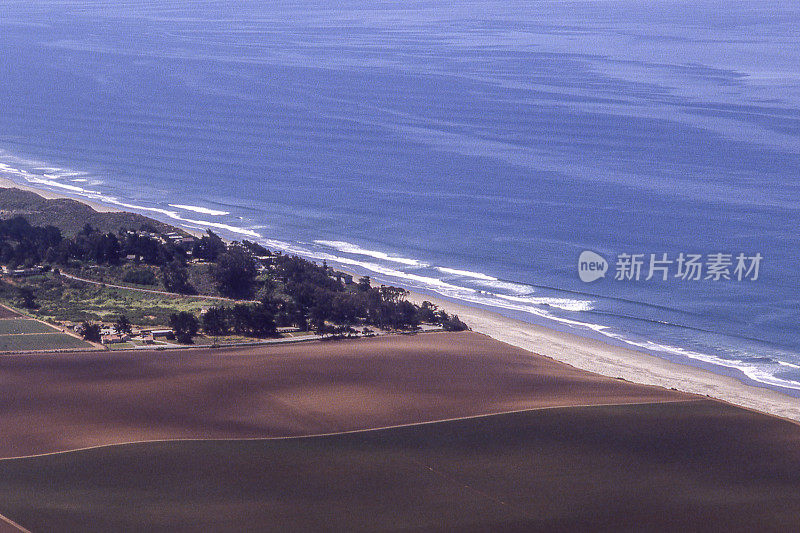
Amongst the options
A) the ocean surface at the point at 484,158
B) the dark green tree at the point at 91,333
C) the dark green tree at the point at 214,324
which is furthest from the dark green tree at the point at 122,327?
the ocean surface at the point at 484,158

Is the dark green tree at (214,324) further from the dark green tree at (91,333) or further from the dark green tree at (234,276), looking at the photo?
the dark green tree at (234,276)

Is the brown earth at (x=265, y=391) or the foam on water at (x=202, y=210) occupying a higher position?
the foam on water at (x=202, y=210)

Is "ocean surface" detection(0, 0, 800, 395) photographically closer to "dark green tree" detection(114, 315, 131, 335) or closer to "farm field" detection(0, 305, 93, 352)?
"dark green tree" detection(114, 315, 131, 335)

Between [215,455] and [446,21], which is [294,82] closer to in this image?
[446,21]

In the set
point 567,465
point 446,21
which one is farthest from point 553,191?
point 446,21

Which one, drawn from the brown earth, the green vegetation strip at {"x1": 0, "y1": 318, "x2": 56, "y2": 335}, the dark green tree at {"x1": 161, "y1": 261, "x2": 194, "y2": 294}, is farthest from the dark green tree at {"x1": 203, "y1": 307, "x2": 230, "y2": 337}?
the dark green tree at {"x1": 161, "y1": 261, "x2": 194, "y2": 294}

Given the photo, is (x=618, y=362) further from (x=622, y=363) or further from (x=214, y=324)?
(x=214, y=324)

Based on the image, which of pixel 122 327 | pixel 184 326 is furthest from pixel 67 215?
pixel 184 326
